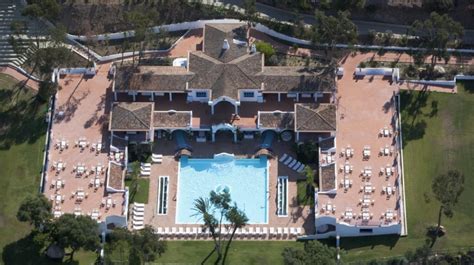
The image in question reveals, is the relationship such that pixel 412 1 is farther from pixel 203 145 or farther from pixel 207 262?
pixel 207 262

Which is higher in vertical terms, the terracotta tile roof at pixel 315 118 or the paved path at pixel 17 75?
the paved path at pixel 17 75

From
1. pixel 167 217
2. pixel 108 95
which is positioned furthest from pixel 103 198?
pixel 108 95

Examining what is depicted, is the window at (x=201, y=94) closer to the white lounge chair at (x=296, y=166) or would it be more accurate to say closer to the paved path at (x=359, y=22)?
the white lounge chair at (x=296, y=166)

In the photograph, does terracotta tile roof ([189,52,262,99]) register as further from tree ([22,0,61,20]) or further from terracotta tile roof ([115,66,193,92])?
tree ([22,0,61,20])

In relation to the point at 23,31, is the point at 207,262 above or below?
below

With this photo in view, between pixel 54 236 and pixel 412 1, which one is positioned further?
pixel 412 1

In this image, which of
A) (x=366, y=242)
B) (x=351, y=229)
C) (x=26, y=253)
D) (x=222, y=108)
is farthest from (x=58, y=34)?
(x=366, y=242)

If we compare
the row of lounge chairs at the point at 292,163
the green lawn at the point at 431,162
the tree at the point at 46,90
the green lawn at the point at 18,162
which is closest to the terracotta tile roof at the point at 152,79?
the tree at the point at 46,90
